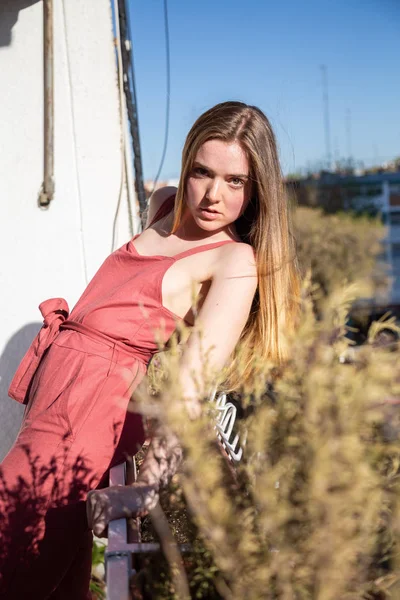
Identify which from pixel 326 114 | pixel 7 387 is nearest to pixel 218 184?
pixel 7 387

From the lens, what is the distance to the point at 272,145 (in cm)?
173

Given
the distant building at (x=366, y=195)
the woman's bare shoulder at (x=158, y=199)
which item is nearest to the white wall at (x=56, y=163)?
the woman's bare shoulder at (x=158, y=199)

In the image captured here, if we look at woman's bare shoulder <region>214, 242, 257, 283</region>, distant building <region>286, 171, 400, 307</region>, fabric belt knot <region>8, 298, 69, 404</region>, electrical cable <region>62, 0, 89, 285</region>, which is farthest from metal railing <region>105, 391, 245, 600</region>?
distant building <region>286, 171, 400, 307</region>

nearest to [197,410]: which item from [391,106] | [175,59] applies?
[175,59]

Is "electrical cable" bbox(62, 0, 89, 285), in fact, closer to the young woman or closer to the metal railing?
the young woman

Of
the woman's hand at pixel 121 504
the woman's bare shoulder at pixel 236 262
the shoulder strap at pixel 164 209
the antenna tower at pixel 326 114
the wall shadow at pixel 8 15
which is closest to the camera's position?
the woman's hand at pixel 121 504

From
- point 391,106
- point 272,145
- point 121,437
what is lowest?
point 121,437

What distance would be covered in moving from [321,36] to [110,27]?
41187 mm

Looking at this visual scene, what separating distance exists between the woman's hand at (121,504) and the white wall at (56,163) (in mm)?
1974

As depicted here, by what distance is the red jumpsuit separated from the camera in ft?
4.36

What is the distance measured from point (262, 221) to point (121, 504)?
33.1 inches

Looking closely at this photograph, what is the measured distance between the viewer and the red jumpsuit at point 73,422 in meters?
1.33

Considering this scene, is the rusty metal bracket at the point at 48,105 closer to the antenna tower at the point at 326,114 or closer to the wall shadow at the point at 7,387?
the wall shadow at the point at 7,387

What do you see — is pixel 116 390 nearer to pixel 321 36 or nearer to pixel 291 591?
pixel 291 591
